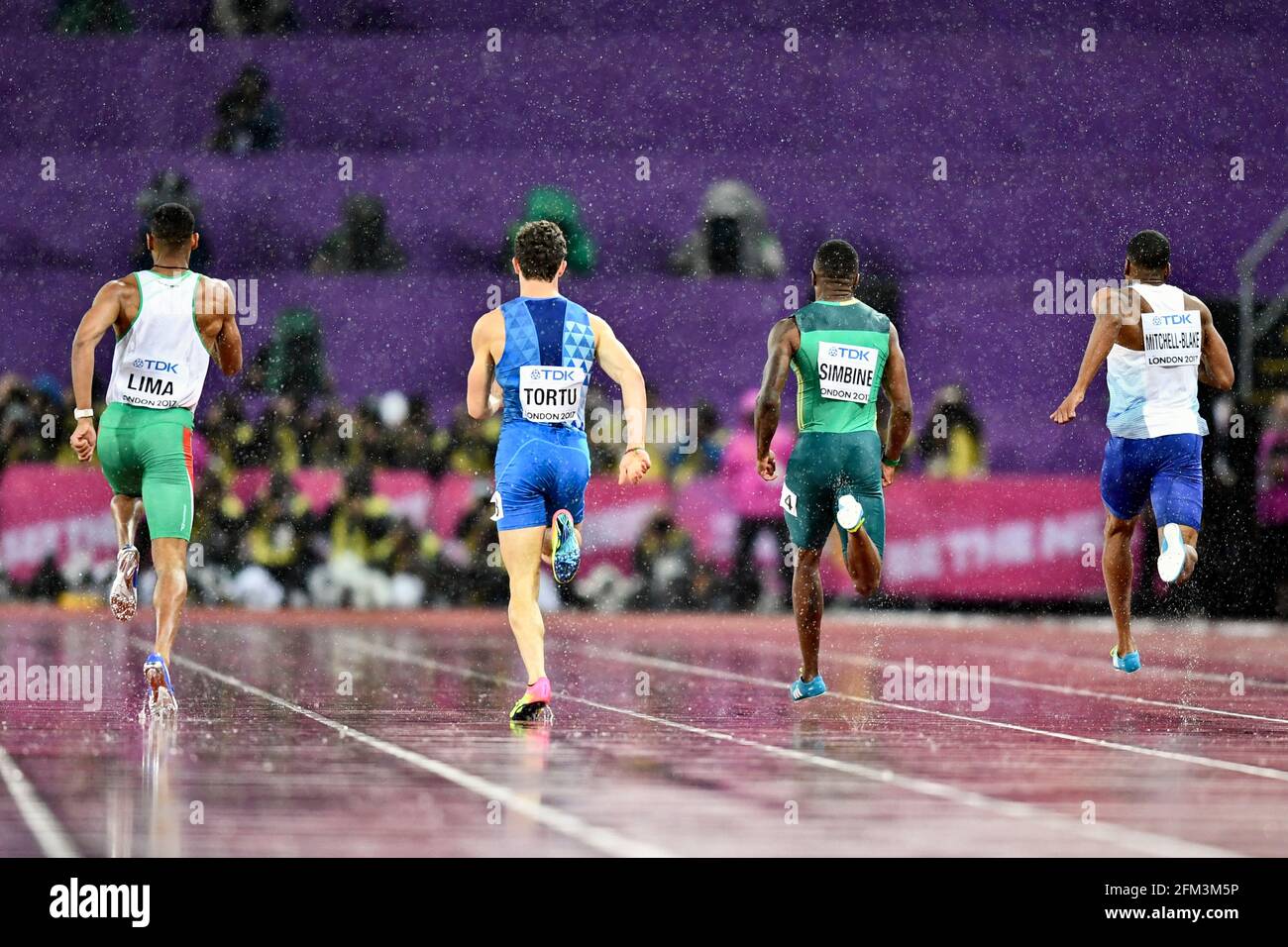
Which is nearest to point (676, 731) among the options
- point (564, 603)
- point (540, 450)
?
point (540, 450)

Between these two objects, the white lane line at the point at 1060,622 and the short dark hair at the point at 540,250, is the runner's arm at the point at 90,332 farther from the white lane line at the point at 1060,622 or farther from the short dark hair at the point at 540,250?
the white lane line at the point at 1060,622

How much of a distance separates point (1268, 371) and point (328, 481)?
34.6 feet

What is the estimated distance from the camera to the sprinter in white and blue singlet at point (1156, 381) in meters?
12.1

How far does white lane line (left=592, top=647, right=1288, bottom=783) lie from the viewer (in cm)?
874

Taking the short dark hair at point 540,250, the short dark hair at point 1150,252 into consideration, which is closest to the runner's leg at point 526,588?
the short dark hair at point 540,250

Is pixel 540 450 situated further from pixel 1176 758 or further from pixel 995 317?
pixel 995 317

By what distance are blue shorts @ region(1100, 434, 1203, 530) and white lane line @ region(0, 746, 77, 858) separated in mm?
6641

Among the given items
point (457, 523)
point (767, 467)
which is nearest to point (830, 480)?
point (767, 467)

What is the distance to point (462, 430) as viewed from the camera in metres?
23.2

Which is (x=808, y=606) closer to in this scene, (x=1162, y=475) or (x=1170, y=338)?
(x=1162, y=475)

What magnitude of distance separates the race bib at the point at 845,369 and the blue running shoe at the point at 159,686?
11.8 ft
